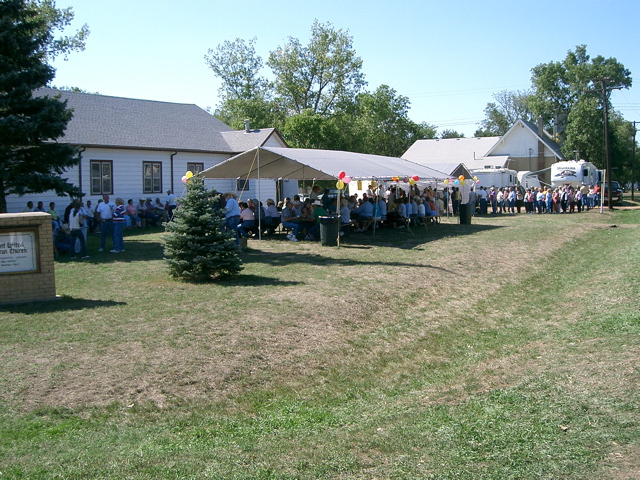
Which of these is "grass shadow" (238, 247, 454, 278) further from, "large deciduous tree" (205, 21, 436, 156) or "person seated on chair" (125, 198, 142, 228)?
"large deciduous tree" (205, 21, 436, 156)

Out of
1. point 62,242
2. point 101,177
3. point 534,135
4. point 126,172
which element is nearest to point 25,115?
point 62,242

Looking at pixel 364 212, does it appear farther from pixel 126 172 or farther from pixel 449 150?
pixel 449 150

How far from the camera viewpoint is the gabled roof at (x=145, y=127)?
27719 millimetres

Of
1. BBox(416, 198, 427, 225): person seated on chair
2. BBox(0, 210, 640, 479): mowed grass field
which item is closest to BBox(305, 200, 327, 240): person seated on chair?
BBox(0, 210, 640, 479): mowed grass field

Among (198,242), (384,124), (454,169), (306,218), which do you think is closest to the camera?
(198,242)

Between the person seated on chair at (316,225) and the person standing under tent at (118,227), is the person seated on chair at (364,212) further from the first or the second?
the person standing under tent at (118,227)

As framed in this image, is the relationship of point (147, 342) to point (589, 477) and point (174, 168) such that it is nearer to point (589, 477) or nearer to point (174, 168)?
point (589, 477)

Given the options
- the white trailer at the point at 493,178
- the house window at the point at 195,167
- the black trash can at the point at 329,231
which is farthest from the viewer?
the white trailer at the point at 493,178

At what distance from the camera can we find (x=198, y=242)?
12617 mm

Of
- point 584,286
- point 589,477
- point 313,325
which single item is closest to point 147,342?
point 313,325

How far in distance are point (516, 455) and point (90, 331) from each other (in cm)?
605

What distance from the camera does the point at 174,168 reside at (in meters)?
30.9

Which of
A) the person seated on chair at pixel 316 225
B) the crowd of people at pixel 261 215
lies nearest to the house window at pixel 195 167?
the crowd of people at pixel 261 215

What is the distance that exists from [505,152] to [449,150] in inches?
217
